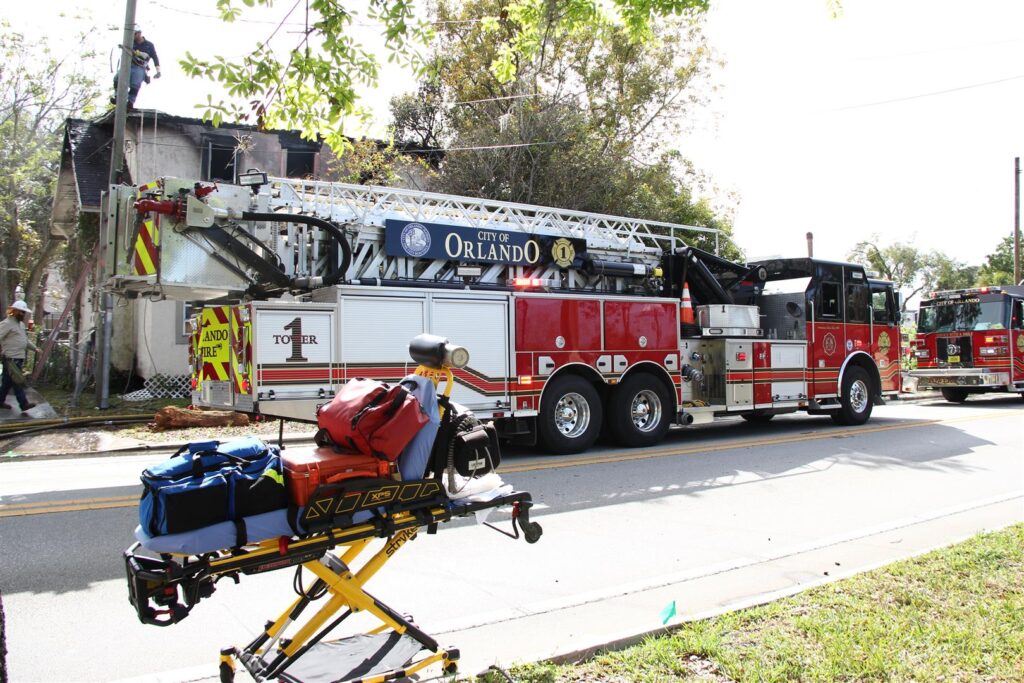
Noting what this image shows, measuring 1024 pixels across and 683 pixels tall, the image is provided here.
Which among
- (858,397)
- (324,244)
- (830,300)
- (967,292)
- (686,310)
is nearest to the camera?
(324,244)

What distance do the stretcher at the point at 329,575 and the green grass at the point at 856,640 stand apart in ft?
1.77

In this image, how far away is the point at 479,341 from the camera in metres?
10.1

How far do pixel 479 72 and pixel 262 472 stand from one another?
67.2 feet

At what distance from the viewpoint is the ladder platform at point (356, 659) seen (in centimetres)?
319

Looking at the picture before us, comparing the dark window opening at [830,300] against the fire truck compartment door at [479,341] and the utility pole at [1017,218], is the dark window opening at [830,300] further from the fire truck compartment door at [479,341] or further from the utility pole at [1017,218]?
the utility pole at [1017,218]

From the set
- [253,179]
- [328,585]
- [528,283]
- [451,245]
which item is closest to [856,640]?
[328,585]

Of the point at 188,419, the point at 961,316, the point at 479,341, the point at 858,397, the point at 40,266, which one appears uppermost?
the point at 40,266

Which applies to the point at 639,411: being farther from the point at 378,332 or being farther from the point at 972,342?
the point at 972,342

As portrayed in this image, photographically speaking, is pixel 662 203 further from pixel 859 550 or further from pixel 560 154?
pixel 859 550

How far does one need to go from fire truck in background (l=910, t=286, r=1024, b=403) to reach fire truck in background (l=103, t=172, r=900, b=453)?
250 inches

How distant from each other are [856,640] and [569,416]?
23.6 feet

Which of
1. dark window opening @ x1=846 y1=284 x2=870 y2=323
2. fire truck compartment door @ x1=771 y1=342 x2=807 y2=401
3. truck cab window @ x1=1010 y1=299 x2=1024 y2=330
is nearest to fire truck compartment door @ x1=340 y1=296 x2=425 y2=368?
fire truck compartment door @ x1=771 y1=342 x2=807 y2=401

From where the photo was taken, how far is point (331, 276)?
372 inches

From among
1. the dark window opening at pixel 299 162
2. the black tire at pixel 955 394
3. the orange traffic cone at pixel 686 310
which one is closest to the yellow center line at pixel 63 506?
the orange traffic cone at pixel 686 310
